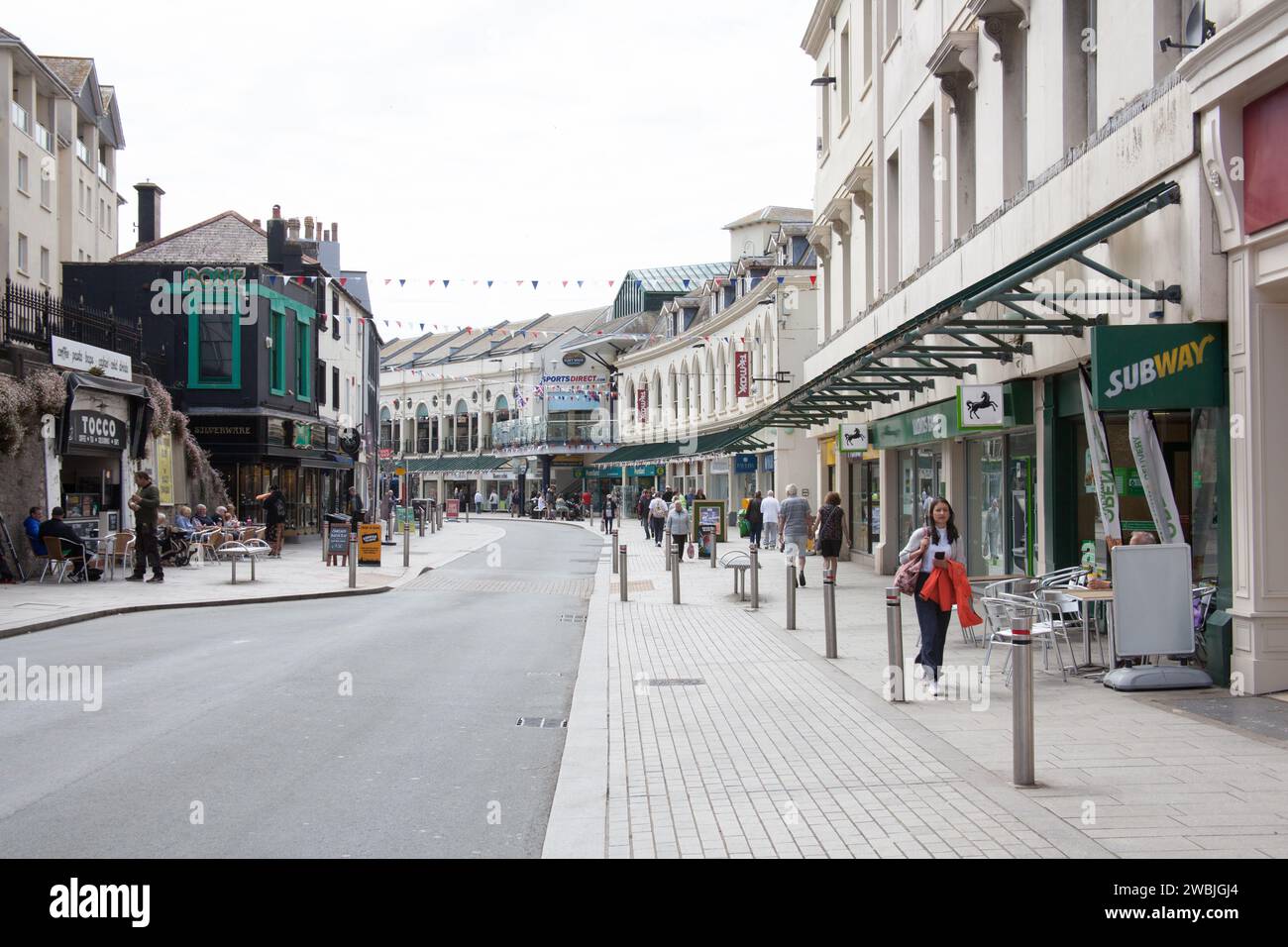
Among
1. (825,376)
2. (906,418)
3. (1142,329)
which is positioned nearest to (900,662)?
(1142,329)

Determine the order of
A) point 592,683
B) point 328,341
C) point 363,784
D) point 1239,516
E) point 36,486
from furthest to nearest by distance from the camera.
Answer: point 328,341
point 36,486
point 592,683
point 1239,516
point 363,784

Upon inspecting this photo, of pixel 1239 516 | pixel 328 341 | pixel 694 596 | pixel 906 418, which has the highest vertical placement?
pixel 328 341

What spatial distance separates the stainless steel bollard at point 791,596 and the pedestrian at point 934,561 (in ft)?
14.2

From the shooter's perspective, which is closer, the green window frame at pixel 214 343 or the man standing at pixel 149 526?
the man standing at pixel 149 526

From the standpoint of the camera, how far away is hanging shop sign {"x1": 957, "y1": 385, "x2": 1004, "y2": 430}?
49.0 feet

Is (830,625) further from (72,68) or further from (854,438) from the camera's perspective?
(72,68)

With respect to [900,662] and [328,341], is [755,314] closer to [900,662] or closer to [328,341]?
[328,341]

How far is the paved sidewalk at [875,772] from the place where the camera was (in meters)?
5.61

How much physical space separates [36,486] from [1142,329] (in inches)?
714

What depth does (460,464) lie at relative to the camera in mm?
83625

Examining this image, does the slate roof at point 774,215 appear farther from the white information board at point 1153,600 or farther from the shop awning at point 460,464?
the white information board at point 1153,600

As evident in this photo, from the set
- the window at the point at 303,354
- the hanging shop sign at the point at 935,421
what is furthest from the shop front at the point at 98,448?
the hanging shop sign at the point at 935,421

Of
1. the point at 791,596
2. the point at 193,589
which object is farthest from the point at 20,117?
the point at 791,596

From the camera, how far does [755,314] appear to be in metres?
45.9
